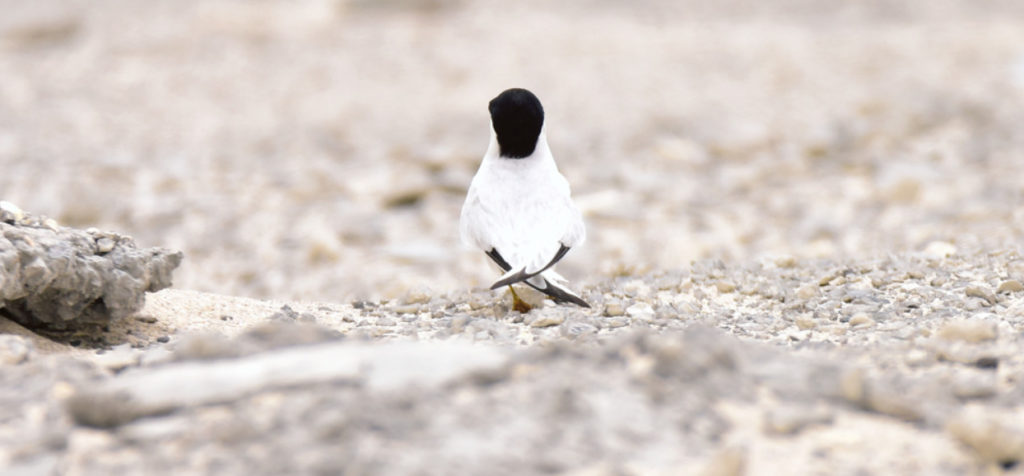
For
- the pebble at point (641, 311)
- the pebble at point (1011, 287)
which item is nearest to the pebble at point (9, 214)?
the pebble at point (641, 311)

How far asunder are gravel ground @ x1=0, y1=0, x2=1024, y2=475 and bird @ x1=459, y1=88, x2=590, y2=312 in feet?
0.57

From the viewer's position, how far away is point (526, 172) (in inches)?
140

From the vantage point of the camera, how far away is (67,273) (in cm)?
294

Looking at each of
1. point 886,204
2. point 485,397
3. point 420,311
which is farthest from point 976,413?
point 886,204

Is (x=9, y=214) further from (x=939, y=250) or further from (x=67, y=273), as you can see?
(x=939, y=250)

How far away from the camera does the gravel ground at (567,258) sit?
2.00 metres

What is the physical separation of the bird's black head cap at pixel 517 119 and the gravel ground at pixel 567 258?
1.53 feet

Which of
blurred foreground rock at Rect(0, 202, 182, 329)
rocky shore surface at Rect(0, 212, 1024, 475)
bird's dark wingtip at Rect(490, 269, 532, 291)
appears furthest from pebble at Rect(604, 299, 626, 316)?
blurred foreground rock at Rect(0, 202, 182, 329)

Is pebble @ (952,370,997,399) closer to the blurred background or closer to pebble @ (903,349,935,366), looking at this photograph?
pebble @ (903,349,935,366)

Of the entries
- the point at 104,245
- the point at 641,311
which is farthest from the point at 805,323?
the point at 104,245

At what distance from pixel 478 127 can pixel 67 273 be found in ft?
21.5

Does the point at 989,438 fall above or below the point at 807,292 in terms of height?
below

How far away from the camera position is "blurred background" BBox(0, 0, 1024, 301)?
684cm

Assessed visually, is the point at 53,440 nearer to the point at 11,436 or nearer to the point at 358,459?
the point at 11,436
